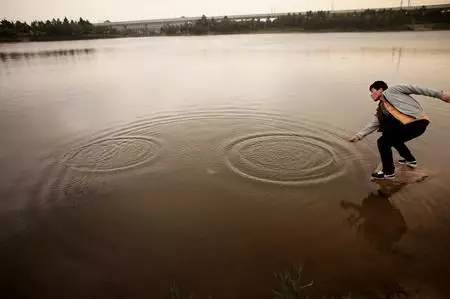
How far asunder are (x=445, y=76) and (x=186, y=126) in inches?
566

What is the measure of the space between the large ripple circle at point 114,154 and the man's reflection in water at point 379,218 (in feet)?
16.6

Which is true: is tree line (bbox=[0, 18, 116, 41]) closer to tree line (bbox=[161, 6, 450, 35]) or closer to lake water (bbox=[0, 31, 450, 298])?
tree line (bbox=[161, 6, 450, 35])

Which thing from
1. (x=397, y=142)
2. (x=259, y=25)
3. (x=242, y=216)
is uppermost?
A: (x=259, y=25)

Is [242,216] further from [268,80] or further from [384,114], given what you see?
[268,80]

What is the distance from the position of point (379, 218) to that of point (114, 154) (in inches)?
253

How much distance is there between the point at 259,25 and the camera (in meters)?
105

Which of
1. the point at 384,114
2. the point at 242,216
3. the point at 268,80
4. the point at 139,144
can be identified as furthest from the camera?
the point at 268,80

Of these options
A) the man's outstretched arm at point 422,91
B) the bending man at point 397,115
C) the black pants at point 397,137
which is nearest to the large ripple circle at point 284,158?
the black pants at point 397,137

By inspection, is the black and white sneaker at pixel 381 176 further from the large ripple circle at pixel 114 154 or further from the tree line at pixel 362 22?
the tree line at pixel 362 22

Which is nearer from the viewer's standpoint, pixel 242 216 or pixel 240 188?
pixel 242 216

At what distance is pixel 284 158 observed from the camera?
7.70 meters

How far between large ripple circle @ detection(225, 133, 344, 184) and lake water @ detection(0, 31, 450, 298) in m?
0.05

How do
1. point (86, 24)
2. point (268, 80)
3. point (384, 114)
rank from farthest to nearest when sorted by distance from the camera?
point (86, 24) < point (268, 80) < point (384, 114)

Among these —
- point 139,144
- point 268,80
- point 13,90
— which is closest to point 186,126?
point 139,144
